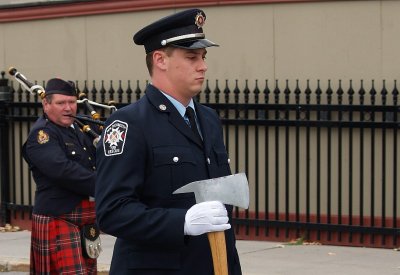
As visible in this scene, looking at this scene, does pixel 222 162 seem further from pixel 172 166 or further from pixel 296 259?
pixel 296 259

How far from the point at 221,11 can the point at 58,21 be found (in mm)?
2316

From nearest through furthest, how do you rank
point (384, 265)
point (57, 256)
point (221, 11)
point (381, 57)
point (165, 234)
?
point (165, 234), point (57, 256), point (384, 265), point (381, 57), point (221, 11)

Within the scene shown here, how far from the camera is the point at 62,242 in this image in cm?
680

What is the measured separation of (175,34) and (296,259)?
576cm

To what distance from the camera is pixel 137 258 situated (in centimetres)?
379

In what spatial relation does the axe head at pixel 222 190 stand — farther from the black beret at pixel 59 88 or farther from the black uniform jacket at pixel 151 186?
the black beret at pixel 59 88

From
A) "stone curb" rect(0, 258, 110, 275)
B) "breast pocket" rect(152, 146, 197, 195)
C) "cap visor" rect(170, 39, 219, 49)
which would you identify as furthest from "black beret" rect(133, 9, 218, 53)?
"stone curb" rect(0, 258, 110, 275)

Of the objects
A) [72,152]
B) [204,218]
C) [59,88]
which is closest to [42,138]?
[72,152]

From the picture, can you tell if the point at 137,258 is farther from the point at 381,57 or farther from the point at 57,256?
the point at 381,57

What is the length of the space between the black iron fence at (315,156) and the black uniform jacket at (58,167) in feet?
11.8

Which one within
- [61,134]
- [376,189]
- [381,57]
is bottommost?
[376,189]

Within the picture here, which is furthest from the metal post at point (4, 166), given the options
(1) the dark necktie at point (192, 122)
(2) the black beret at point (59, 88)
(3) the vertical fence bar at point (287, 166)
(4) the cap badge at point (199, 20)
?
(1) the dark necktie at point (192, 122)

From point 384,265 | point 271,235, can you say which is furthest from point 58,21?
point 384,265

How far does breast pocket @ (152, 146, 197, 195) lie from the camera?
12.4 ft
